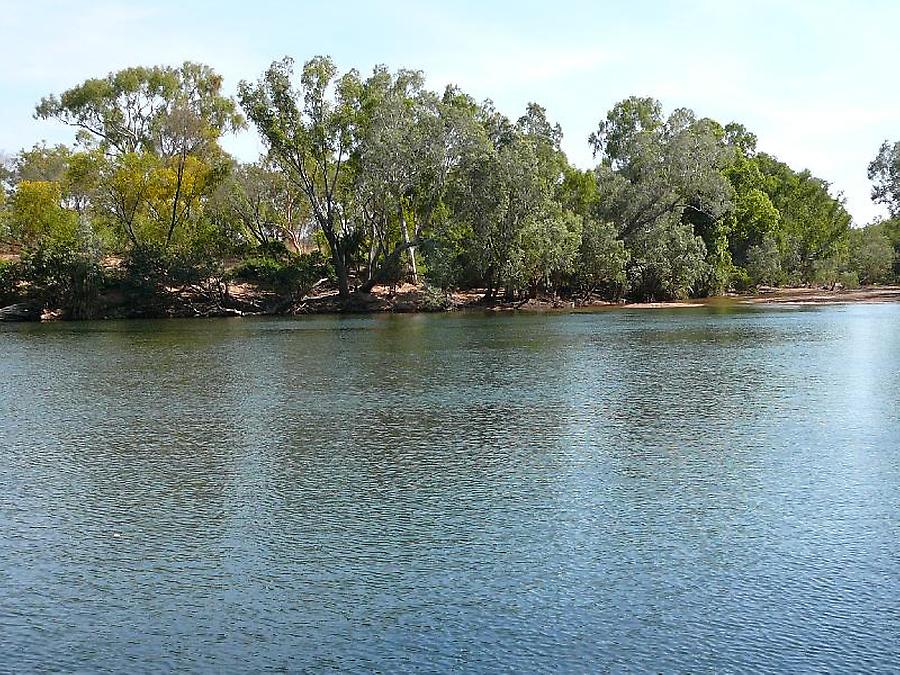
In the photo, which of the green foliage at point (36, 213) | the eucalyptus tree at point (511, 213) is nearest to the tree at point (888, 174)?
the eucalyptus tree at point (511, 213)

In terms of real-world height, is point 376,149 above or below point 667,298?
above

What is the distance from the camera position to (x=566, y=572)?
381 inches

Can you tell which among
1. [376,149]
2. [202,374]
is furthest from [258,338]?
[376,149]

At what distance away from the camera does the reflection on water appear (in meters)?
8.10

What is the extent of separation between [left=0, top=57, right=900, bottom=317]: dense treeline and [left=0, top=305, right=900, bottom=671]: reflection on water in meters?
35.8

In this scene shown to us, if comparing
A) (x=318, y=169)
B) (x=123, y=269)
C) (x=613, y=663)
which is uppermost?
(x=318, y=169)

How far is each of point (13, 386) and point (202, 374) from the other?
5.26m

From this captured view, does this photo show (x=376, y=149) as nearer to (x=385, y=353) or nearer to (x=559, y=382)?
(x=385, y=353)

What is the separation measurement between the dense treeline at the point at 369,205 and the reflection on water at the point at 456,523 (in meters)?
35.8

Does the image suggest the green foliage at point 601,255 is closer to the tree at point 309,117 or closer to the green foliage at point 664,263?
the green foliage at point 664,263

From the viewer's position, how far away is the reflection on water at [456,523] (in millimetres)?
8102

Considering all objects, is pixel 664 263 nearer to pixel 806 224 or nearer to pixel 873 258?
pixel 806 224

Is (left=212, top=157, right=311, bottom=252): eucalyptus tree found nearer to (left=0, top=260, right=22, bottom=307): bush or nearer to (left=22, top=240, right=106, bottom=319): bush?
(left=22, top=240, right=106, bottom=319): bush

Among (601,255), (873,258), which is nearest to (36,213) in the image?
(601,255)
